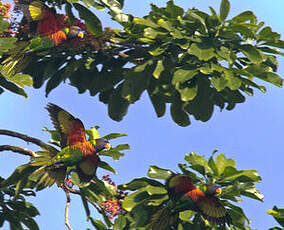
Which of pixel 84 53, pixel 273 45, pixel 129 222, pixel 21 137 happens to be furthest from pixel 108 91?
pixel 273 45

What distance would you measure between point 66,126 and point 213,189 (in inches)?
46.1

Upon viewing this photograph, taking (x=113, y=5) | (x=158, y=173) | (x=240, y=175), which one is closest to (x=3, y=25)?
(x=113, y=5)

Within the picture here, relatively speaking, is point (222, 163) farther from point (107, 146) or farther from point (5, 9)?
point (5, 9)

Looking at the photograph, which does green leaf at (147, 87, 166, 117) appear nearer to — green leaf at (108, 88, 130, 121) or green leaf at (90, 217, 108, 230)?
green leaf at (108, 88, 130, 121)

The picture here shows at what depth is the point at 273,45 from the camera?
4.12 metres

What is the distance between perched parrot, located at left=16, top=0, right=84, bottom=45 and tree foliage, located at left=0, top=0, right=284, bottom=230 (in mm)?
44

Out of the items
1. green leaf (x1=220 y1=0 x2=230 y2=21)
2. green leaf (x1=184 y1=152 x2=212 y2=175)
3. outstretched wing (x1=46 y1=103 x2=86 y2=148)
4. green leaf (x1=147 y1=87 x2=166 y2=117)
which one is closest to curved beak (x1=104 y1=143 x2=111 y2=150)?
outstretched wing (x1=46 y1=103 x2=86 y2=148)

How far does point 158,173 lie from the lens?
170 inches

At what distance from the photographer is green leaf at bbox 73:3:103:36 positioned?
13.1 ft

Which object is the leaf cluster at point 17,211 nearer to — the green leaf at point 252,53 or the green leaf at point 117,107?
the green leaf at point 117,107

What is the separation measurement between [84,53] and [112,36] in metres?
0.31

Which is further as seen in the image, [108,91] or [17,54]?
[108,91]

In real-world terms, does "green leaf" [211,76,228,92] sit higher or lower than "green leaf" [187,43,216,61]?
lower

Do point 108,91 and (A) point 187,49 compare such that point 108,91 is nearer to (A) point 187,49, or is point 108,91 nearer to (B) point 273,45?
(A) point 187,49
